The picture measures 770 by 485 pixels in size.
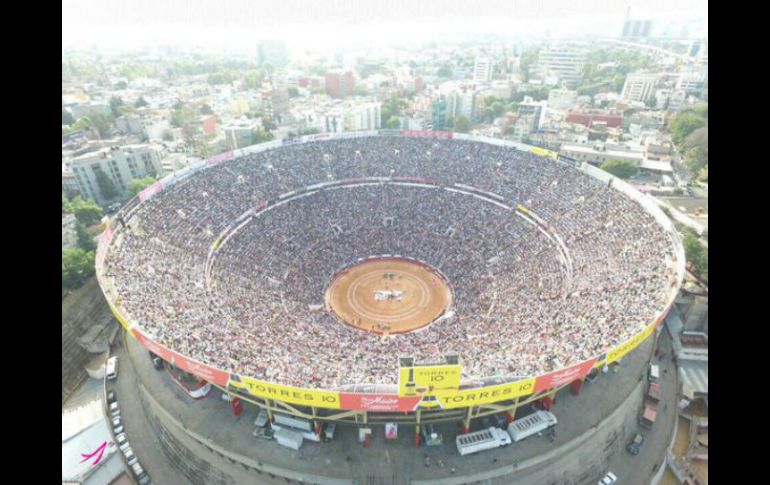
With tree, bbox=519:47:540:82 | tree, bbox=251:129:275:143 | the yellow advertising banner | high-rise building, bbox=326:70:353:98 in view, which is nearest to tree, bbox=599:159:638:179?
the yellow advertising banner

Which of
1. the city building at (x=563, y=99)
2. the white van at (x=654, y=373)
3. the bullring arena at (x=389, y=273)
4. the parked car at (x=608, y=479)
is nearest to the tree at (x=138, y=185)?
the bullring arena at (x=389, y=273)

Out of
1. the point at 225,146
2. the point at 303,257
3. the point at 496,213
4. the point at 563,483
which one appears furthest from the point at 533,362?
the point at 225,146

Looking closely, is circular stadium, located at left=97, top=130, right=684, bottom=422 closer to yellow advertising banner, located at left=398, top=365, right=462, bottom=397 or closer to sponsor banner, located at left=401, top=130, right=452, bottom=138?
yellow advertising banner, located at left=398, top=365, right=462, bottom=397

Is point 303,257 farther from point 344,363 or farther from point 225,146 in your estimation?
point 225,146

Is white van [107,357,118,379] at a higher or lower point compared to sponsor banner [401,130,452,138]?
lower

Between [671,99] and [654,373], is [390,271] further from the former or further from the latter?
[671,99]

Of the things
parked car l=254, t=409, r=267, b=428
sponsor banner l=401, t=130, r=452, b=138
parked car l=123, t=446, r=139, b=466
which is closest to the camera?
parked car l=254, t=409, r=267, b=428
